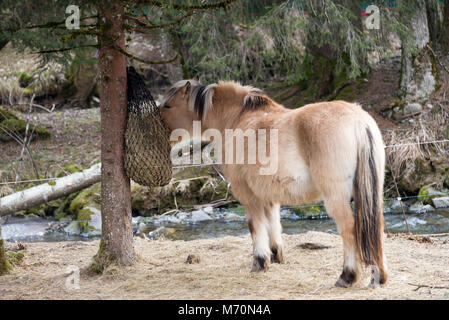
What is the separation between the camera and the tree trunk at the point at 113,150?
4625 mm

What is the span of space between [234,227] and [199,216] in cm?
102

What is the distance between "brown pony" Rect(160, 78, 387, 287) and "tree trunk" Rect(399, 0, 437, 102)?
25.5 ft

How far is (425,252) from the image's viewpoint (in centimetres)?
510

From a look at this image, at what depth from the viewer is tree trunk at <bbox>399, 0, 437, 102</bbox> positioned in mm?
11148

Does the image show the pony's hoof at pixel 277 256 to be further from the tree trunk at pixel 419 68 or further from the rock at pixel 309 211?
the tree trunk at pixel 419 68

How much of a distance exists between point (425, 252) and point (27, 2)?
20.7 ft

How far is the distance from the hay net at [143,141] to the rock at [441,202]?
5.87m

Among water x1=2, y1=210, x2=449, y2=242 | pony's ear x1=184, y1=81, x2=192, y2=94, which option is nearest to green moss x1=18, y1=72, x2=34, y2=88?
water x1=2, y1=210, x2=449, y2=242

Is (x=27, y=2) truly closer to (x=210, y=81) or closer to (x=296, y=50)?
(x=210, y=81)

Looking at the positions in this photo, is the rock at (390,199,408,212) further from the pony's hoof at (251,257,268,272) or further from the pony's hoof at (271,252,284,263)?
the pony's hoof at (251,257,268,272)

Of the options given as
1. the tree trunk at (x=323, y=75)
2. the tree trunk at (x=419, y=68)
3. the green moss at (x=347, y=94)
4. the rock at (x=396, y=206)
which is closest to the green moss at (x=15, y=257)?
the rock at (x=396, y=206)

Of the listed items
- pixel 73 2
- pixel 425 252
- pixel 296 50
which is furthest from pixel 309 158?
pixel 296 50

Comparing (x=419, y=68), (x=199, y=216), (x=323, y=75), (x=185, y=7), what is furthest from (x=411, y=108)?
(x=185, y=7)

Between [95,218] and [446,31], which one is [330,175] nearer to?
[95,218]
